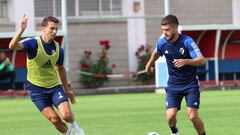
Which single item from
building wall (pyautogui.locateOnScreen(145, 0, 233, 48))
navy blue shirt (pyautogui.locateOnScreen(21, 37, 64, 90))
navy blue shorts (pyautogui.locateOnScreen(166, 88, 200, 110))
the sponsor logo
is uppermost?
building wall (pyautogui.locateOnScreen(145, 0, 233, 48))

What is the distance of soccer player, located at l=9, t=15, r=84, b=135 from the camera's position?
46.9 ft

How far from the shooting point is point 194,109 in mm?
14047

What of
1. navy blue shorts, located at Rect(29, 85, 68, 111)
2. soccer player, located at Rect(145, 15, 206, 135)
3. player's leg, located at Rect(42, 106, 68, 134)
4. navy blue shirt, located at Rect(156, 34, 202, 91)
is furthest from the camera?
navy blue shorts, located at Rect(29, 85, 68, 111)

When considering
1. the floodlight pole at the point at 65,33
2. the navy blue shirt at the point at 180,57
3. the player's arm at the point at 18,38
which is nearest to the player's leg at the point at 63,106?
the player's arm at the point at 18,38

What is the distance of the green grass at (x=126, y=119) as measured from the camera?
55.0 ft

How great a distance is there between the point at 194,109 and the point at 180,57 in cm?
88

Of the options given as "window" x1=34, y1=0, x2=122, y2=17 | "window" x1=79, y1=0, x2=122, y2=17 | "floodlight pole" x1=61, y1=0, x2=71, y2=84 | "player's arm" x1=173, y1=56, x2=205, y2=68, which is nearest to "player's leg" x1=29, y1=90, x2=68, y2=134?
"player's arm" x1=173, y1=56, x2=205, y2=68

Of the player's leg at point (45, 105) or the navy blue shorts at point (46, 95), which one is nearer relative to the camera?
the player's leg at point (45, 105)

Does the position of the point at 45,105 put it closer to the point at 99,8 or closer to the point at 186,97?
the point at 186,97

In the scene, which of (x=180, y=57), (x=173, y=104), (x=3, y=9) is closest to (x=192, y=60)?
(x=180, y=57)

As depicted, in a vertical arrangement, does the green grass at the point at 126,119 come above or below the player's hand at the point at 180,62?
below

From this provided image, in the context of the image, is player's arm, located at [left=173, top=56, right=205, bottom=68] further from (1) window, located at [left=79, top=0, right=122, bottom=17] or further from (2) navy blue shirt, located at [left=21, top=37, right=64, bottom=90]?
(1) window, located at [left=79, top=0, right=122, bottom=17]

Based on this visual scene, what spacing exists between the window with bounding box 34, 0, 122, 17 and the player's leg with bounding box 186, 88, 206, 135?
26190 millimetres

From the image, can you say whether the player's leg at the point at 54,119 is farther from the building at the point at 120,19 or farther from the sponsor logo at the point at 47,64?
the building at the point at 120,19
